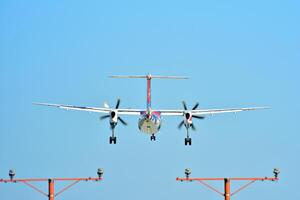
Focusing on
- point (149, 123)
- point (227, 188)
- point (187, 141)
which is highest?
point (187, 141)

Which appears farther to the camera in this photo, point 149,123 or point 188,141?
point 188,141

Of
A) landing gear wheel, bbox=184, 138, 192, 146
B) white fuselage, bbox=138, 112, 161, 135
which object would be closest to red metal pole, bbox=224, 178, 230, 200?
white fuselage, bbox=138, 112, 161, 135

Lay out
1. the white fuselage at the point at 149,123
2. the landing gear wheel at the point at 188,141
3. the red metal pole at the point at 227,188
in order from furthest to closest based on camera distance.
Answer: the landing gear wheel at the point at 188,141 < the white fuselage at the point at 149,123 < the red metal pole at the point at 227,188

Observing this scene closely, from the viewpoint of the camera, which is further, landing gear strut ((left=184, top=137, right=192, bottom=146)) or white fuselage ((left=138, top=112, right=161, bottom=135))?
landing gear strut ((left=184, top=137, right=192, bottom=146))

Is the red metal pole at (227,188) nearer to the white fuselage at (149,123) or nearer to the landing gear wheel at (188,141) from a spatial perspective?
the white fuselage at (149,123)

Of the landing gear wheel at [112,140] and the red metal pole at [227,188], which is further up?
Result: the landing gear wheel at [112,140]

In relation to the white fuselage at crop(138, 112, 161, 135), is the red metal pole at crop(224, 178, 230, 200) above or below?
below

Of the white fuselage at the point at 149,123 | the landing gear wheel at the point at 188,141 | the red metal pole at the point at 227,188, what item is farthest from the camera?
the landing gear wheel at the point at 188,141

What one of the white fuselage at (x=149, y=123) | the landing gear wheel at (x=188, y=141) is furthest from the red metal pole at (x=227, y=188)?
the landing gear wheel at (x=188, y=141)

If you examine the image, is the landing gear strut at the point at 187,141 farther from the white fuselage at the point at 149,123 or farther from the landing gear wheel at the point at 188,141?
the white fuselage at the point at 149,123

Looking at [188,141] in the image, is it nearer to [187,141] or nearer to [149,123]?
[187,141]

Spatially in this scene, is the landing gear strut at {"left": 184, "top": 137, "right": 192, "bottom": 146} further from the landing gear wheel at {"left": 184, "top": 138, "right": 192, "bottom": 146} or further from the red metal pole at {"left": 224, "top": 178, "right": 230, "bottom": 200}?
the red metal pole at {"left": 224, "top": 178, "right": 230, "bottom": 200}

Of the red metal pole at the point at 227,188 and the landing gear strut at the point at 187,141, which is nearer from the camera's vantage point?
the red metal pole at the point at 227,188

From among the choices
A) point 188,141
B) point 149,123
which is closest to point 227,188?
point 149,123
